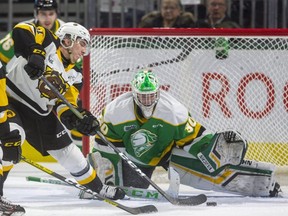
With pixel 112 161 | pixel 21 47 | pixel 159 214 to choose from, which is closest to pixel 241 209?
pixel 159 214

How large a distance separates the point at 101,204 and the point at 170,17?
6.43 ft

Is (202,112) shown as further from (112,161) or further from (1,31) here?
(1,31)

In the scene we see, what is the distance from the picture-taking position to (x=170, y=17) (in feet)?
20.3

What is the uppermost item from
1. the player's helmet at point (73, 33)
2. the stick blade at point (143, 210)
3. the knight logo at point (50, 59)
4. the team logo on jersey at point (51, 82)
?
the player's helmet at point (73, 33)

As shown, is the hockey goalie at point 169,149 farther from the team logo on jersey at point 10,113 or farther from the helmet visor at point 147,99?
the team logo on jersey at point 10,113

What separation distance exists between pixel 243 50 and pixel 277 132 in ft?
1.58

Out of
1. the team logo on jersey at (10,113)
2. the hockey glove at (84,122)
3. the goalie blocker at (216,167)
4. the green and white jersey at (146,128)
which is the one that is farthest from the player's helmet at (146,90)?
the team logo on jersey at (10,113)

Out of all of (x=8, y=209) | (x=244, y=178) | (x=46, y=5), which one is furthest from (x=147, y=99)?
(x=46, y=5)

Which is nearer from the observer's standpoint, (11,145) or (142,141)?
(11,145)

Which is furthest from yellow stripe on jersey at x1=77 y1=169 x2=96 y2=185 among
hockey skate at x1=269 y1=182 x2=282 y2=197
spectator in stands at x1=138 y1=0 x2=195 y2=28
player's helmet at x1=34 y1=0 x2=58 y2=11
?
spectator in stands at x1=138 y1=0 x2=195 y2=28

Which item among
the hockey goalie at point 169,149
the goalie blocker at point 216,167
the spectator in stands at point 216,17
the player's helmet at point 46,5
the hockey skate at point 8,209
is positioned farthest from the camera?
the spectator in stands at point 216,17

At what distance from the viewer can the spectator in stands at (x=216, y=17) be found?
611 cm

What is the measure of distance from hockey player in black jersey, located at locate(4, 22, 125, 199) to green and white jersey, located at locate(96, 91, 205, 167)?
23 centimetres

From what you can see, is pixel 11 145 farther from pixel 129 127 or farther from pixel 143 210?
pixel 129 127
